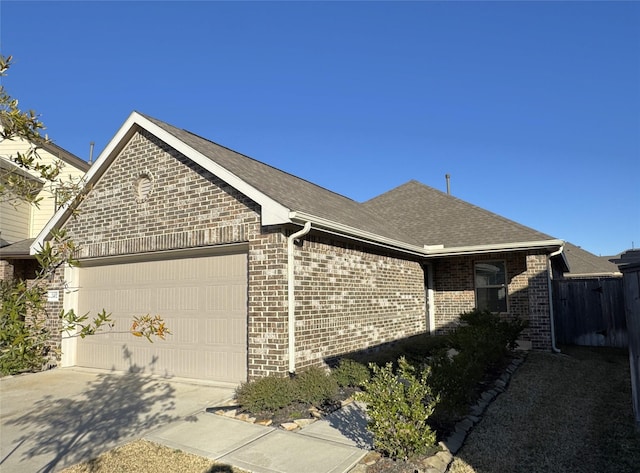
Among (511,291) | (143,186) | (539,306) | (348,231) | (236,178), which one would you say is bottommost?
(539,306)

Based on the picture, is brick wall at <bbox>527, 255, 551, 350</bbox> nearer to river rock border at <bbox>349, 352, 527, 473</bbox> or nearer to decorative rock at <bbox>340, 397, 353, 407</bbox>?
river rock border at <bbox>349, 352, 527, 473</bbox>

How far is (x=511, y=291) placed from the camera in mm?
12719

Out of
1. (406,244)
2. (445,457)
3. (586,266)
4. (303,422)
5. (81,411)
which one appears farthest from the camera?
(586,266)

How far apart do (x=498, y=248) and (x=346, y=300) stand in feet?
18.2

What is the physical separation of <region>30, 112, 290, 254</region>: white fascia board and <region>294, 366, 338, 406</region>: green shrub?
8.38ft

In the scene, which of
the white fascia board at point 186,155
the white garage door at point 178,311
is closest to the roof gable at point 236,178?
the white fascia board at point 186,155


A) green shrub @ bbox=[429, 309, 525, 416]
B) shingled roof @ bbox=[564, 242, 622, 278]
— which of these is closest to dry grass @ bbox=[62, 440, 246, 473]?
green shrub @ bbox=[429, 309, 525, 416]

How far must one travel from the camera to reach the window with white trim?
13000 millimetres

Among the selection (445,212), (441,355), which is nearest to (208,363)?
(441,355)

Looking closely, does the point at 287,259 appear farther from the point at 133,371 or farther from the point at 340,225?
the point at 133,371

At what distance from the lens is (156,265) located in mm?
Result: 9523

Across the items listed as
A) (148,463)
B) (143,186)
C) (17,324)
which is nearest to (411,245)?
(143,186)

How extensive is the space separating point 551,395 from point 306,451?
193 inches

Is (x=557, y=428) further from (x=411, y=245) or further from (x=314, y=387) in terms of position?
(x=411, y=245)
